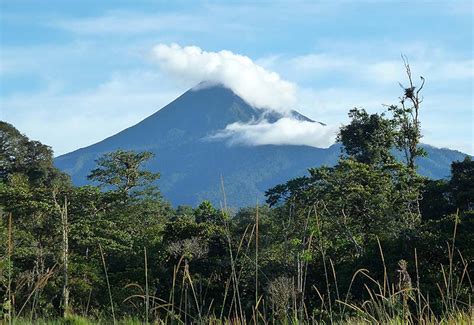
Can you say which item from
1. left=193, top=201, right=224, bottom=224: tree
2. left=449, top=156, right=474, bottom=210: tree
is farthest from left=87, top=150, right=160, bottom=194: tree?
left=449, top=156, right=474, bottom=210: tree

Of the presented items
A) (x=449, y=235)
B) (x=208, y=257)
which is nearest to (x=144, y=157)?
(x=208, y=257)

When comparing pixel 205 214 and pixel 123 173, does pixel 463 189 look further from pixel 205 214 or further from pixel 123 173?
pixel 123 173

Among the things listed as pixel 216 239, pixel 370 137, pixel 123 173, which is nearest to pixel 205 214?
pixel 216 239

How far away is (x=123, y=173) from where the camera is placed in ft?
117

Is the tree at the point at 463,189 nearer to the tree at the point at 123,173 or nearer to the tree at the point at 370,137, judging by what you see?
the tree at the point at 370,137

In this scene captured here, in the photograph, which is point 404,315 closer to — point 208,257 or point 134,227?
point 208,257

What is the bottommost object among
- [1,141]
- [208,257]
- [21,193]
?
[208,257]

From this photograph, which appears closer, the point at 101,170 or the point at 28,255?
the point at 28,255

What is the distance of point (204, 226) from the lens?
63.8 ft

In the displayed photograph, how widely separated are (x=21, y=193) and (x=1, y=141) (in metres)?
19.0

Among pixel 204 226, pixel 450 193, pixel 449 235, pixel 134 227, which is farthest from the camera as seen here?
pixel 134 227

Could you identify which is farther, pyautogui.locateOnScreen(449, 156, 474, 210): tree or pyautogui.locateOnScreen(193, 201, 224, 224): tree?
pyautogui.locateOnScreen(193, 201, 224, 224): tree

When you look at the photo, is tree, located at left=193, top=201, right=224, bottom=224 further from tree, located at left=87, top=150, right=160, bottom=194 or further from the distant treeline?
tree, located at left=87, top=150, right=160, bottom=194

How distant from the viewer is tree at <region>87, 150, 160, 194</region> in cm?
3562
